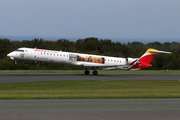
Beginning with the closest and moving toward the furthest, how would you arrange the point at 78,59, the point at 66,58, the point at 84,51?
the point at 66,58 → the point at 78,59 → the point at 84,51

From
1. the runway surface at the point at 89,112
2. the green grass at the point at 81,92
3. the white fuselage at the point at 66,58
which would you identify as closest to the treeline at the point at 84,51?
the white fuselage at the point at 66,58

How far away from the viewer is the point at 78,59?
4128 centimetres

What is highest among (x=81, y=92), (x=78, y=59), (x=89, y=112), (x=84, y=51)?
(x=84, y=51)

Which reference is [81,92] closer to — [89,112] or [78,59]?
[89,112]

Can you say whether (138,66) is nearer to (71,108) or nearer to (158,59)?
(158,59)

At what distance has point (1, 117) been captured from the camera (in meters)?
9.93

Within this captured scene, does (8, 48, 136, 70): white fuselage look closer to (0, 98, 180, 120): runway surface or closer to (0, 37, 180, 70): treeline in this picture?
(0, 37, 180, 70): treeline

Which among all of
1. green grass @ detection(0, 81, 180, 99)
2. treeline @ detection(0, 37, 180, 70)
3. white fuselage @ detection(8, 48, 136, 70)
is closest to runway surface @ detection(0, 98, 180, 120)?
green grass @ detection(0, 81, 180, 99)

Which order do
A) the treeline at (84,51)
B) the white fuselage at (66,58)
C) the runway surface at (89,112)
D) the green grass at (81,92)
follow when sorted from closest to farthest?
1. the runway surface at (89,112)
2. the green grass at (81,92)
3. the white fuselage at (66,58)
4. the treeline at (84,51)

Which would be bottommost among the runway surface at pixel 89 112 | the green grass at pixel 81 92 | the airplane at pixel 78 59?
the green grass at pixel 81 92

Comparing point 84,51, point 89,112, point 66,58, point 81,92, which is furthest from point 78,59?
point 84,51

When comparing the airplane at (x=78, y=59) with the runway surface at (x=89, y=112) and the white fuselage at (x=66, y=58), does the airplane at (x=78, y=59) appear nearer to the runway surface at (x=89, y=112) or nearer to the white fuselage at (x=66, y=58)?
the white fuselage at (x=66, y=58)

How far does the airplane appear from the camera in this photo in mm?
38812

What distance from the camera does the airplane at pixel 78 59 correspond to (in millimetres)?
38812
